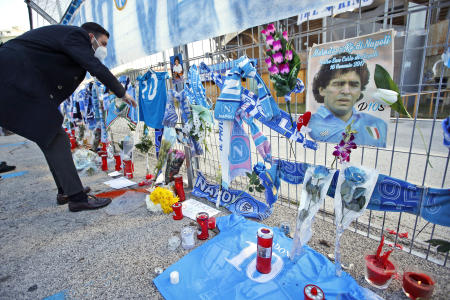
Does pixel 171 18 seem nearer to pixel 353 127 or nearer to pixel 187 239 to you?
pixel 353 127

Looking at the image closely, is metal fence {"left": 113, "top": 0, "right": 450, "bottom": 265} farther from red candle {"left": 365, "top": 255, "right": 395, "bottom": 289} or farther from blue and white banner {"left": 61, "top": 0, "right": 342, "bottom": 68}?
red candle {"left": 365, "top": 255, "right": 395, "bottom": 289}

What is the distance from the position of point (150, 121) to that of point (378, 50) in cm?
239

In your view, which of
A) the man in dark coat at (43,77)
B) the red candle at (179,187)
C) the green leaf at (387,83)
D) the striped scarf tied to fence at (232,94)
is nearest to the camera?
the green leaf at (387,83)

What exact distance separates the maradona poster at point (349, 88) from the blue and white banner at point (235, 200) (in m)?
0.89

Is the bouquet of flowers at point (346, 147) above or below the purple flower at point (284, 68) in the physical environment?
below

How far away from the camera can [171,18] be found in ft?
8.77

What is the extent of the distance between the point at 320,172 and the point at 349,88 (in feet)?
2.01

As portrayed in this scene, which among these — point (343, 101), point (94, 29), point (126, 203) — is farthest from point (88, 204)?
point (343, 101)

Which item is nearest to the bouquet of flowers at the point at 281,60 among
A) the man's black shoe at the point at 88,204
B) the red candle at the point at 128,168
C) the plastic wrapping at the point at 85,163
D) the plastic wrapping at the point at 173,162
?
the plastic wrapping at the point at 173,162

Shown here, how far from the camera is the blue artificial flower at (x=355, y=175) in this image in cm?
129

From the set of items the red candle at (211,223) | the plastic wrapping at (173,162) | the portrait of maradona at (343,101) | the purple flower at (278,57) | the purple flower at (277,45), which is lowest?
the red candle at (211,223)

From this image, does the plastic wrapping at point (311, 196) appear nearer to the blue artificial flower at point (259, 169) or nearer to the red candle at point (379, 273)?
the red candle at point (379, 273)

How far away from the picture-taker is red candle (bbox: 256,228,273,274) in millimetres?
1388

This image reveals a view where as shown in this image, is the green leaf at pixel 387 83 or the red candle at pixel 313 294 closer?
the red candle at pixel 313 294
